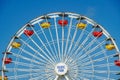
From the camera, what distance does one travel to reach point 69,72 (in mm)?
44094

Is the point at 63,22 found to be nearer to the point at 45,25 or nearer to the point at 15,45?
the point at 45,25

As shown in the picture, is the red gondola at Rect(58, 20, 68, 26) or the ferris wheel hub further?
the red gondola at Rect(58, 20, 68, 26)

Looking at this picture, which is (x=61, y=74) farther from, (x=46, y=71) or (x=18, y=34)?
(x=18, y=34)

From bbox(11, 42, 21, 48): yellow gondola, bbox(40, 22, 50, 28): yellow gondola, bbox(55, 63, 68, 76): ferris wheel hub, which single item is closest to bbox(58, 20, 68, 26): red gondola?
bbox(40, 22, 50, 28): yellow gondola

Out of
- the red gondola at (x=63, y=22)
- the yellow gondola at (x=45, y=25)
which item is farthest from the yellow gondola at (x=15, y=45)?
the red gondola at (x=63, y=22)

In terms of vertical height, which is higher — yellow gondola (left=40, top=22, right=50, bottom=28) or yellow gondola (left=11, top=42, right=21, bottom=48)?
yellow gondola (left=40, top=22, right=50, bottom=28)

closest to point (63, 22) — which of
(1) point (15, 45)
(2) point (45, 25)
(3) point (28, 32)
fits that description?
(2) point (45, 25)

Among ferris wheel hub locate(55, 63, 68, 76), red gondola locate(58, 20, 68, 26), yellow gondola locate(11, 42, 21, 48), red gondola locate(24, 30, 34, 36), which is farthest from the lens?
red gondola locate(58, 20, 68, 26)

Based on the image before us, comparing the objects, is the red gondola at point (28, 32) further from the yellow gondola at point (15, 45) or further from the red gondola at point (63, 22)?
the red gondola at point (63, 22)

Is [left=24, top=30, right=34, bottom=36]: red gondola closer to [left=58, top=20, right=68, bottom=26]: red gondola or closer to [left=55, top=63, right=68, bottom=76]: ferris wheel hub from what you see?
[left=58, top=20, right=68, bottom=26]: red gondola

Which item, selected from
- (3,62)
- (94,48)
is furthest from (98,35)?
(3,62)

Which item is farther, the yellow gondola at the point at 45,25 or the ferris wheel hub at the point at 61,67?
the yellow gondola at the point at 45,25

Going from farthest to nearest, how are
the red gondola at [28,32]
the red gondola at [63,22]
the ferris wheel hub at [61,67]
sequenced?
the red gondola at [63,22]
the red gondola at [28,32]
the ferris wheel hub at [61,67]

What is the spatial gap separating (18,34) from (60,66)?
441cm
